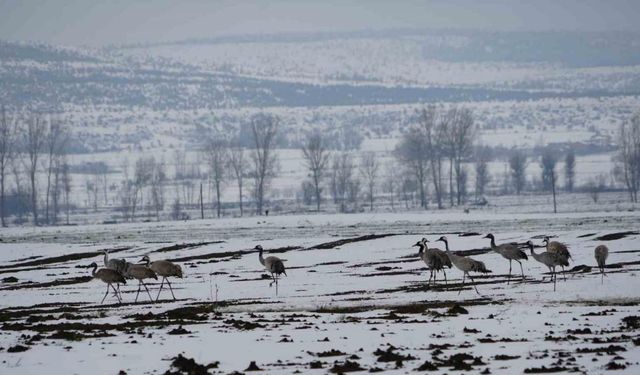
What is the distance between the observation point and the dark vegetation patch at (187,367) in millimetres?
19680

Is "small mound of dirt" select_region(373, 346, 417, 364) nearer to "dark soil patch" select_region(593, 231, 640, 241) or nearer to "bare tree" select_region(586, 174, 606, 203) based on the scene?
"dark soil patch" select_region(593, 231, 640, 241)

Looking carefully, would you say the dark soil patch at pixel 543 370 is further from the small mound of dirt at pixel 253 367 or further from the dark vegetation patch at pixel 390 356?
the small mound of dirt at pixel 253 367

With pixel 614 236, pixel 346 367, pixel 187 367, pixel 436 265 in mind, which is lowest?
pixel 346 367

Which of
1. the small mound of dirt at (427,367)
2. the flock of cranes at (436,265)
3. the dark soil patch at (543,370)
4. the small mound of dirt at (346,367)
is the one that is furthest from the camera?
the flock of cranes at (436,265)

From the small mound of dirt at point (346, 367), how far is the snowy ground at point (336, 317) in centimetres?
6

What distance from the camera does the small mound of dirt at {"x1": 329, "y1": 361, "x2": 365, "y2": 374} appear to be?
19891 mm

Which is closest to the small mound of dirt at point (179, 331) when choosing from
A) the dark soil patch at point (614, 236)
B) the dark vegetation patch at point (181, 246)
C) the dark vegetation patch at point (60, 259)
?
the dark soil patch at point (614, 236)

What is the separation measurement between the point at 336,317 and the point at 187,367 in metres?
8.43

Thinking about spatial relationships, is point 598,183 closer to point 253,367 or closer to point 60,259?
point 60,259

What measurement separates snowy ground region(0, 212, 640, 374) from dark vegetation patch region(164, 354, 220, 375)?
0.22m

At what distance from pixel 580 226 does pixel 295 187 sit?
4943 inches

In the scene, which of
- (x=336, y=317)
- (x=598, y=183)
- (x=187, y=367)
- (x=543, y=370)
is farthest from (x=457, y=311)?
(x=598, y=183)

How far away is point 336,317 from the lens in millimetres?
28031

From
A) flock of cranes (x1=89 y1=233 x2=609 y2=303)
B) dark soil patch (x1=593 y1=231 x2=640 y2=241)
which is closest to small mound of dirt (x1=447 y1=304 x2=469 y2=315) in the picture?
flock of cranes (x1=89 y1=233 x2=609 y2=303)
